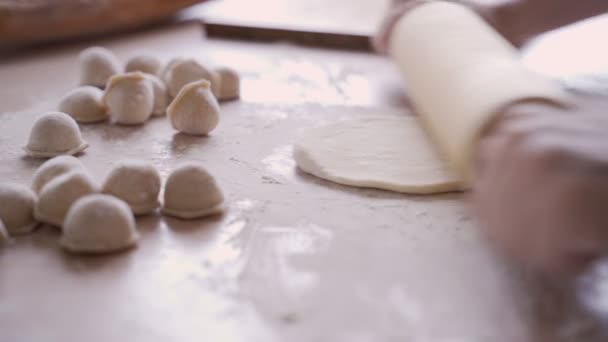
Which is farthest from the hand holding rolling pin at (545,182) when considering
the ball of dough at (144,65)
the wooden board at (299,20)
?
the wooden board at (299,20)

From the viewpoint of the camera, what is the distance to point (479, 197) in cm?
121

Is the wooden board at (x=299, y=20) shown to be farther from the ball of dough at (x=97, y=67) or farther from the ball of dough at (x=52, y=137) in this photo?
the ball of dough at (x=52, y=137)

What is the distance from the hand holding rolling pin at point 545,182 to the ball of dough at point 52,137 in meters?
1.15

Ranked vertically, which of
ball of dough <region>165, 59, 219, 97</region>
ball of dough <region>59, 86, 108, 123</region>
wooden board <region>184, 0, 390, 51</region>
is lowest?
wooden board <region>184, 0, 390, 51</region>

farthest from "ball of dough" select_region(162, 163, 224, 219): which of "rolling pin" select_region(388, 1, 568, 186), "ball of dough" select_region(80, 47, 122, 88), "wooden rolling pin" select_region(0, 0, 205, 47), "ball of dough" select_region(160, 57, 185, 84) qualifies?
"wooden rolling pin" select_region(0, 0, 205, 47)

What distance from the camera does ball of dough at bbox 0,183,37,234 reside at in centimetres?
154

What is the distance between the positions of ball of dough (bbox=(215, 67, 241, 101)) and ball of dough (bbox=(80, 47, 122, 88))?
0.39 m

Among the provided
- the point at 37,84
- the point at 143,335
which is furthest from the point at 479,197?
the point at 37,84

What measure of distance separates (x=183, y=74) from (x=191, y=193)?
0.79 m

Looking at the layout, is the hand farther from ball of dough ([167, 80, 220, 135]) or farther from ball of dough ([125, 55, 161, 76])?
ball of dough ([125, 55, 161, 76])

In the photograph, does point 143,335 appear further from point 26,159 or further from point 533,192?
point 26,159

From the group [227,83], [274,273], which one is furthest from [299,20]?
[274,273]

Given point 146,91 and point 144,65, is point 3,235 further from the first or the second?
point 144,65

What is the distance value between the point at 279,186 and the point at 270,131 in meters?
0.40
